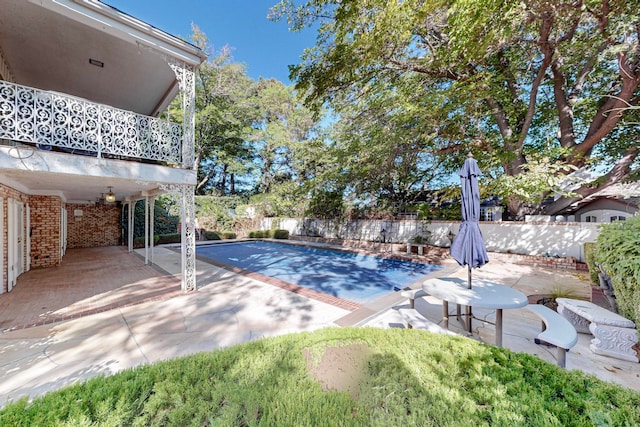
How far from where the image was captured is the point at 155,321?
4.78 metres

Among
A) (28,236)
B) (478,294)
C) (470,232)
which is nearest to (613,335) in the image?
(478,294)

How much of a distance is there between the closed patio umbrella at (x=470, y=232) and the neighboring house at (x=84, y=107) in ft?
20.5

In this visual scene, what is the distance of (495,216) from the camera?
1728cm

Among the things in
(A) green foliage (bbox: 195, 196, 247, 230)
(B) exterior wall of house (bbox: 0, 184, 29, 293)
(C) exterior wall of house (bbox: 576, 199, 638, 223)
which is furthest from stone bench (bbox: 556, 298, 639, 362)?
(A) green foliage (bbox: 195, 196, 247, 230)

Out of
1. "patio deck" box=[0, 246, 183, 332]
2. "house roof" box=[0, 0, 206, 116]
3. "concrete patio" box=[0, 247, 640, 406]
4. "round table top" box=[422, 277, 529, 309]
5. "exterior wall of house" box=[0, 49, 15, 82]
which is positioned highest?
"house roof" box=[0, 0, 206, 116]

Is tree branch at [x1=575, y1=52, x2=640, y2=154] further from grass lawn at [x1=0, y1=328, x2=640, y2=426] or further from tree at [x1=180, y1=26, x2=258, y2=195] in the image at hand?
tree at [x1=180, y1=26, x2=258, y2=195]

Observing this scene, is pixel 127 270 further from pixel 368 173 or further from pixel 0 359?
pixel 368 173

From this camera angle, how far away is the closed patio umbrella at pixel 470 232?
4.04 metres

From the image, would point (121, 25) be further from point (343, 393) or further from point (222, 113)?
point (222, 113)

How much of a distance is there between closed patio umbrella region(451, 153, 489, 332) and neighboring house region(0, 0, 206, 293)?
625cm

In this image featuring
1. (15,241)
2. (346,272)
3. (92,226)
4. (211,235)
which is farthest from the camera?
(211,235)

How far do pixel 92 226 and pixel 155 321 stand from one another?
14.9 m

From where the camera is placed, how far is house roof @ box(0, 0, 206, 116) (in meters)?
4.72

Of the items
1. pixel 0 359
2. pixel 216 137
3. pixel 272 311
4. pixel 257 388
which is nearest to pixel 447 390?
pixel 257 388
